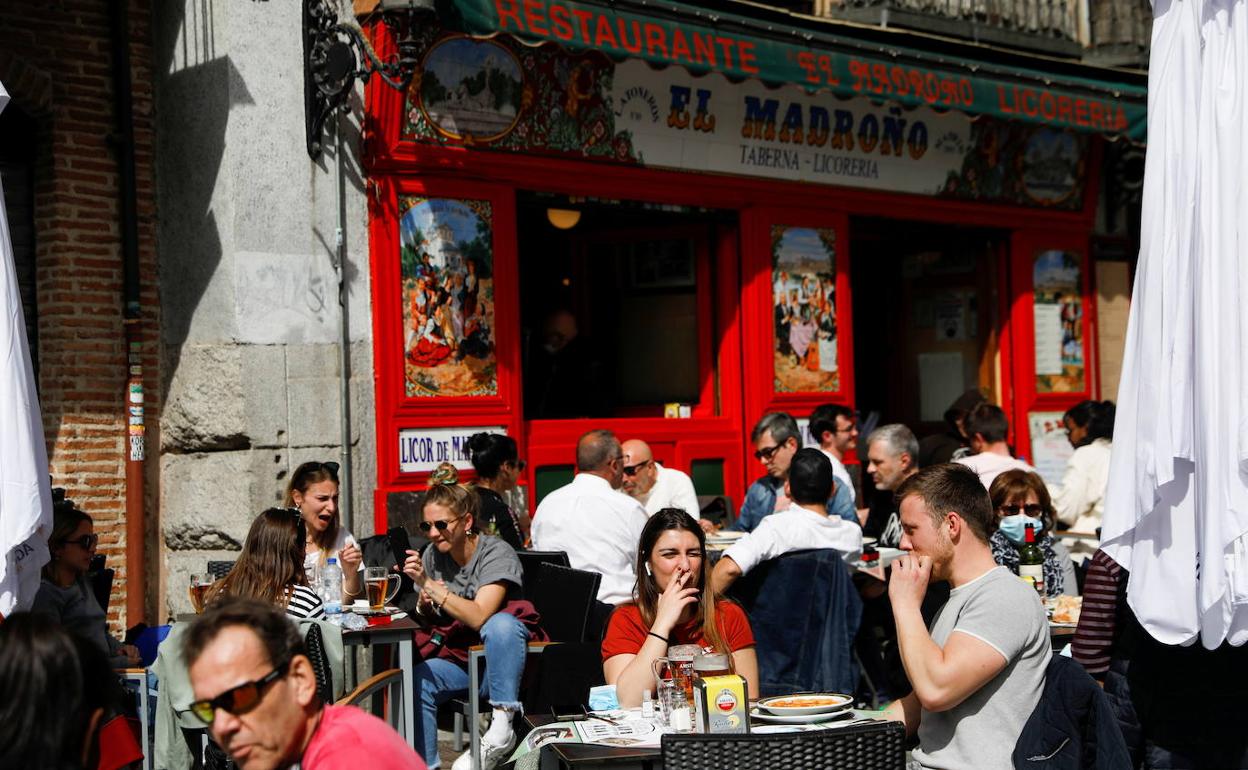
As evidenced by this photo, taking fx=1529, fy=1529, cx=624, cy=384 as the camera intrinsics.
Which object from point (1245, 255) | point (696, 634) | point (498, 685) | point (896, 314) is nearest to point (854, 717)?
point (696, 634)

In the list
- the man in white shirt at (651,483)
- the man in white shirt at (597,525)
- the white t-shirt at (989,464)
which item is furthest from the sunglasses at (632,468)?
the white t-shirt at (989,464)

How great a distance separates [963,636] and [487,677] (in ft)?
10.7

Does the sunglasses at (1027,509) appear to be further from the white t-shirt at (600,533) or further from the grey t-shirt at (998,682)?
the grey t-shirt at (998,682)

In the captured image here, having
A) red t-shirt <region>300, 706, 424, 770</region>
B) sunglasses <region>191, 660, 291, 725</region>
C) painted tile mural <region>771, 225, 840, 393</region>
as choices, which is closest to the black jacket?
red t-shirt <region>300, 706, 424, 770</region>

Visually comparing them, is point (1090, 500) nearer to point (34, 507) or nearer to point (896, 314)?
point (896, 314)

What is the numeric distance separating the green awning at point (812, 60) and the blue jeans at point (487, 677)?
3.84 meters

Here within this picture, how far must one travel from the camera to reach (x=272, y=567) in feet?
21.8

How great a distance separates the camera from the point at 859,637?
9547 mm

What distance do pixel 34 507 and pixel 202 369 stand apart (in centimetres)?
426

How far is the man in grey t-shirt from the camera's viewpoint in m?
4.39

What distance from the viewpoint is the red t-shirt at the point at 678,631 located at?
5441 millimetres

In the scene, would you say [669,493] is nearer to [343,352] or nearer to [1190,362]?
[343,352]

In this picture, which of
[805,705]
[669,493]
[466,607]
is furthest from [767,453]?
[805,705]

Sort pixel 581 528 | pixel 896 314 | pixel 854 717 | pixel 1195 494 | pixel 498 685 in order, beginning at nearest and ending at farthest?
pixel 854 717
pixel 1195 494
pixel 498 685
pixel 581 528
pixel 896 314
